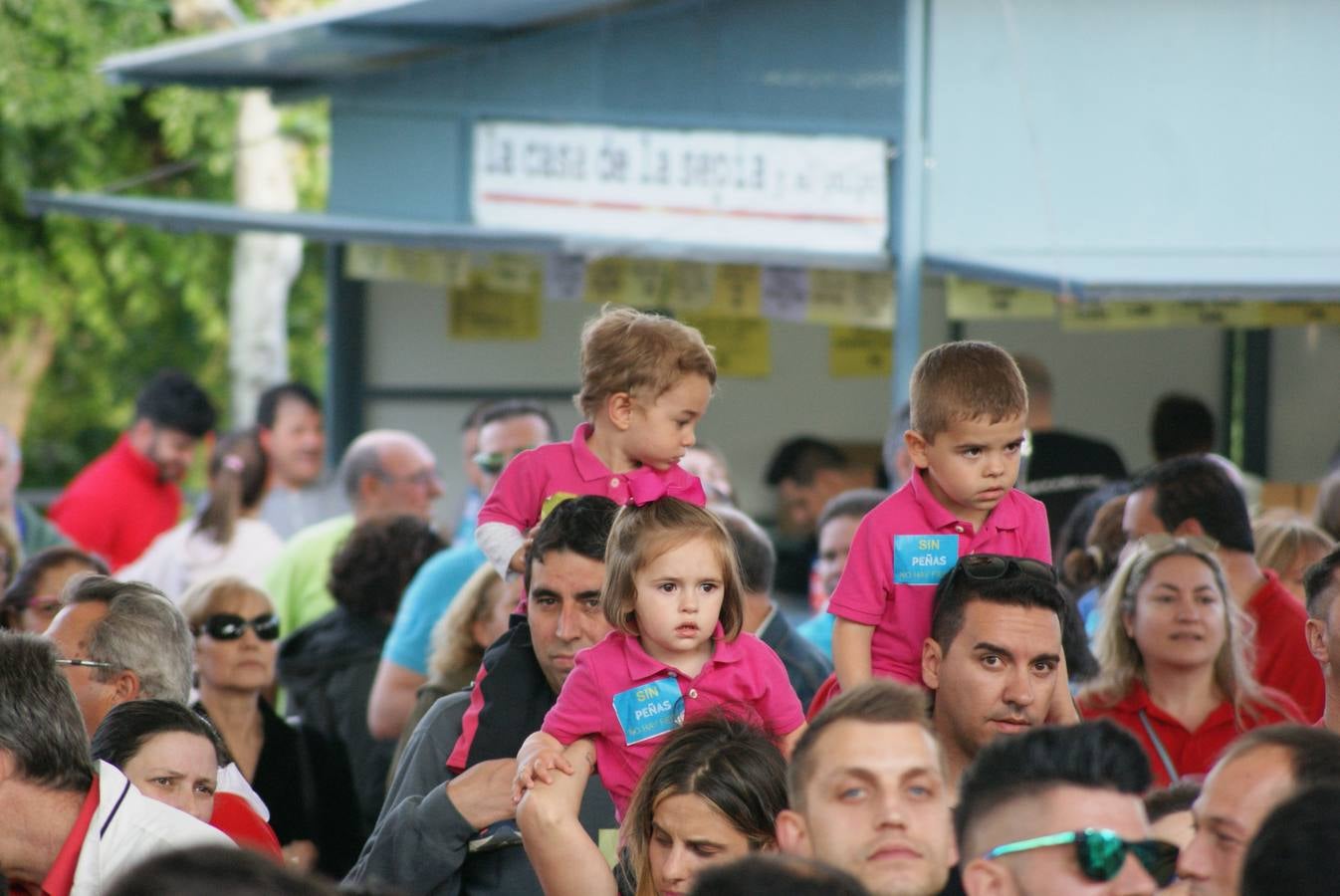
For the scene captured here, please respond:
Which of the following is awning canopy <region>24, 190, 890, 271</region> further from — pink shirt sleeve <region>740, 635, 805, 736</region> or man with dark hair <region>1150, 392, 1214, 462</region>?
pink shirt sleeve <region>740, 635, 805, 736</region>

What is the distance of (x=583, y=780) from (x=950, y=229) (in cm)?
411

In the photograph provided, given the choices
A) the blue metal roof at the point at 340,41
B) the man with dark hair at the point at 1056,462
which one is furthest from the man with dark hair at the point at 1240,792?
the blue metal roof at the point at 340,41

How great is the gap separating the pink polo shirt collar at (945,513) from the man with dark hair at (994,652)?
7.8 inches

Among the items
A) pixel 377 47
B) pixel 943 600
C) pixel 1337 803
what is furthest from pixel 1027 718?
pixel 377 47

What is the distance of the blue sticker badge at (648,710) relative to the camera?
3.72 meters

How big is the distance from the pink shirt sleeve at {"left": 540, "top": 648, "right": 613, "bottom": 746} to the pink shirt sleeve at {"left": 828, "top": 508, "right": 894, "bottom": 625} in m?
0.68

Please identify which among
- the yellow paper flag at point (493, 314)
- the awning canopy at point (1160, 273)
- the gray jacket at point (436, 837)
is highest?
the awning canopy at point (1160, 273)

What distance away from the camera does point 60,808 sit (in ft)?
11.5

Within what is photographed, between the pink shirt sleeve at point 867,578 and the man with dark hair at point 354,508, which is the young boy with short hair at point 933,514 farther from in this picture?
the man with dark hair at point 354,508

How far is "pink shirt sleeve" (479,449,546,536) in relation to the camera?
15.3ft

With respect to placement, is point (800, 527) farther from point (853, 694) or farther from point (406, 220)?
point (853, 694)

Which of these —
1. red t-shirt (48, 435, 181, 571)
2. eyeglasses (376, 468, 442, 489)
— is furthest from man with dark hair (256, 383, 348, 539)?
eyeglasses (376, 468, 442, 489)

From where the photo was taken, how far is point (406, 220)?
949cm

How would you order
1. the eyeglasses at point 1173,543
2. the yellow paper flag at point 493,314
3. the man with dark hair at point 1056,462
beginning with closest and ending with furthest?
the eyeglasses at point 1173,543 < the man with dark hair at point 1056,462 < the yellow paper flag at point 493,314
